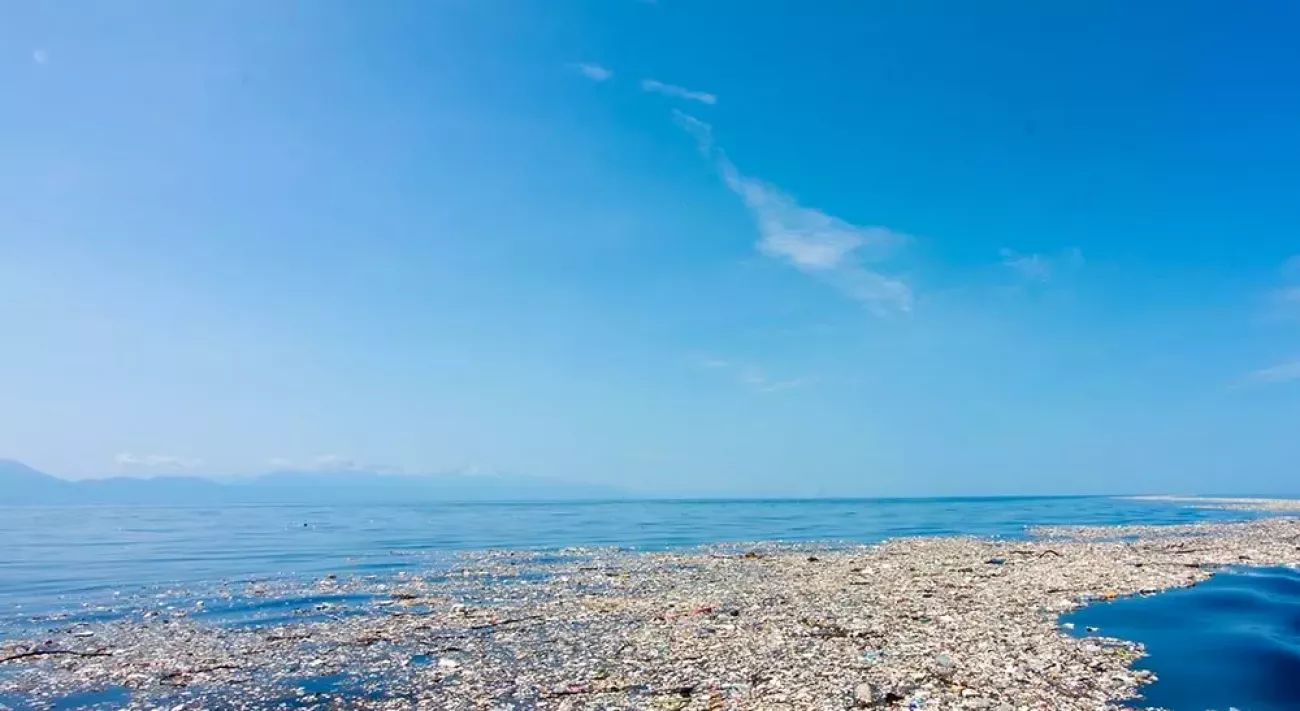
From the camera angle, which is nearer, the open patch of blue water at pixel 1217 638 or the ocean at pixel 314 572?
the open patch of blue water at pixel 1217 638

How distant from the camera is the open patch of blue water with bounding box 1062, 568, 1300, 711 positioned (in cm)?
1465

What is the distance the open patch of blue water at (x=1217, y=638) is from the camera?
14648mm

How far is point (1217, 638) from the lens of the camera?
760 inches

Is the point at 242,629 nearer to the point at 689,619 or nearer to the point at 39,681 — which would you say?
the point at 39,681

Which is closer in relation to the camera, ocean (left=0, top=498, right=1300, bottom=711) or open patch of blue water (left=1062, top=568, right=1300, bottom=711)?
open patch of blue water (left=1062, top=568, right=1300, bottom=711)

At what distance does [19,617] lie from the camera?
25.5 metres

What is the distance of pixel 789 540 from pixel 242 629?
44950 millimetres

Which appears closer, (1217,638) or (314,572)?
(1217,638)

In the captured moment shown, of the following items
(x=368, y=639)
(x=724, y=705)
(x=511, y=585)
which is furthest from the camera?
(x=511, y=585)

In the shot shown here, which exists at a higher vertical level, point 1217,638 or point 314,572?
point 1217,638

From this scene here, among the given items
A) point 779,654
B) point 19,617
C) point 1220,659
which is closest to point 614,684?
point 779,654

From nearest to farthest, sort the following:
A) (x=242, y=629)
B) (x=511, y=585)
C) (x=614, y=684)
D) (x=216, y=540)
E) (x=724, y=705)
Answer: (x=724, y=705)
(x=614, y=684)
(x=242, y=629)
(x=511, y=585)
(x=216, y=540)

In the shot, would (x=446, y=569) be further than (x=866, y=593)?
Yes

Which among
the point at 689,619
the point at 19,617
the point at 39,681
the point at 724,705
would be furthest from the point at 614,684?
the point at 19,617
